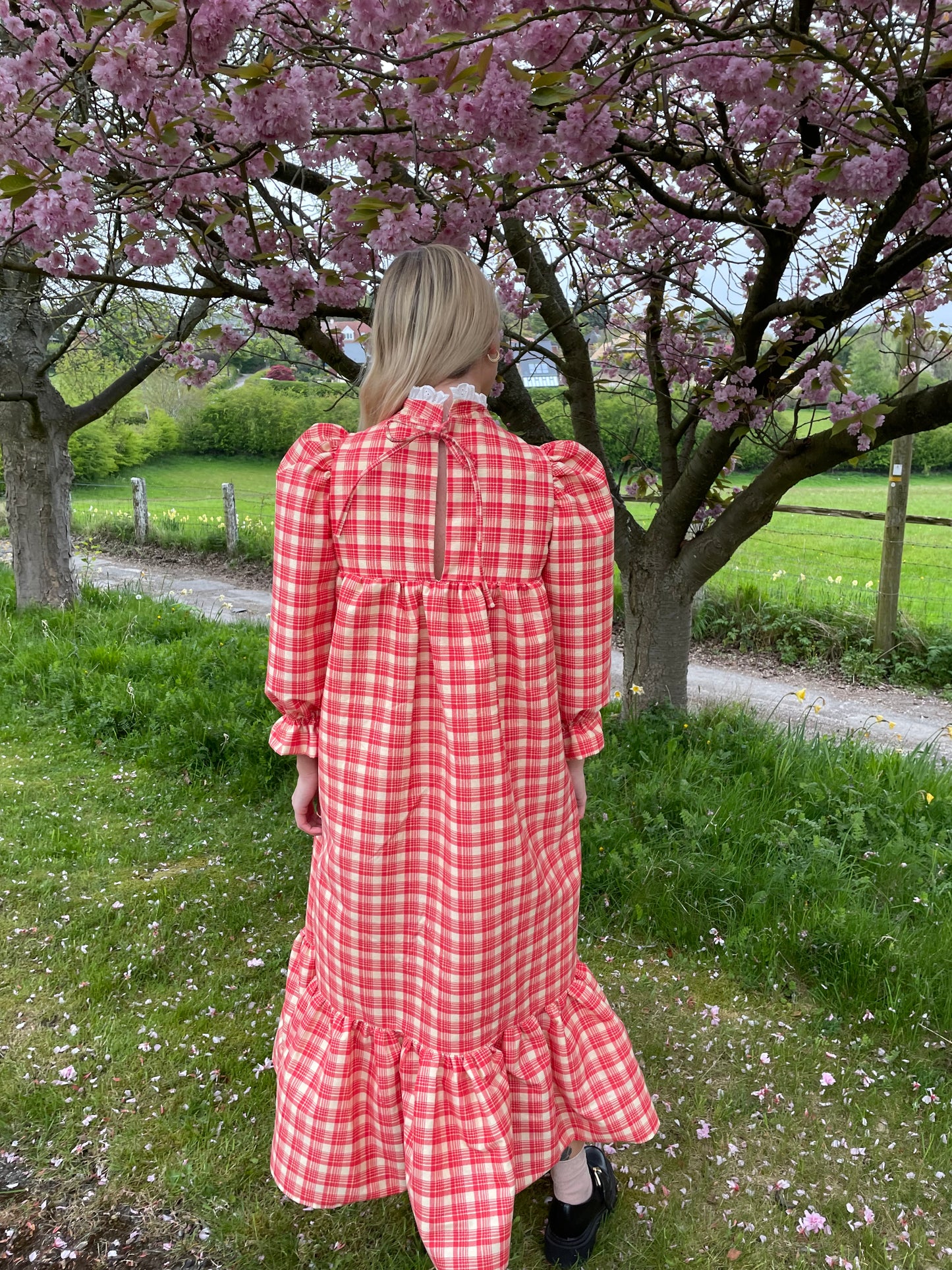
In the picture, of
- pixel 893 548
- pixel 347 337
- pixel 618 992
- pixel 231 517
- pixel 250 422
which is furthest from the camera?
pixel 250 422

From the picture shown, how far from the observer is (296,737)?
1.60 m

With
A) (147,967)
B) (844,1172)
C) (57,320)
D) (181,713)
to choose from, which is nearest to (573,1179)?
(844,1172)

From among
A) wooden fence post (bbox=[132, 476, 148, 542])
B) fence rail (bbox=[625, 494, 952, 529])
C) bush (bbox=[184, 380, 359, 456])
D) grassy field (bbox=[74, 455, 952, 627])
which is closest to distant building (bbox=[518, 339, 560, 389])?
fence rail (bbox=[625, 494, 952, 529])

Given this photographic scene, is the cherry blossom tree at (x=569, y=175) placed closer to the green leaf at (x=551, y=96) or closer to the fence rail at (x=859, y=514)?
the green leaf at (x=551, y=96)

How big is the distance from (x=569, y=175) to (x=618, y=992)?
3.05 m

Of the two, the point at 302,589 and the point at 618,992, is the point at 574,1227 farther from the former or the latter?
the point at 302,589

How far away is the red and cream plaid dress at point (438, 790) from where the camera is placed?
1463mm

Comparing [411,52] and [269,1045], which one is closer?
[411,52]

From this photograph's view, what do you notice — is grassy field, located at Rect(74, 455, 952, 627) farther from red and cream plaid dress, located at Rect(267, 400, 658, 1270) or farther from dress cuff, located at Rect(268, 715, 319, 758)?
dress cuff, located at Rect(268, 715, 319, 758)

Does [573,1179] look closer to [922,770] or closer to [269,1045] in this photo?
[269,1045]

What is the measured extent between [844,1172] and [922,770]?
7.06ft

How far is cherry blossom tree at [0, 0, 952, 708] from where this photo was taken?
5.87ft

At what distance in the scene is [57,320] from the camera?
6.03 m

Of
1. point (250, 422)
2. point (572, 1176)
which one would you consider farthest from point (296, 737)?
point (250, 422)
